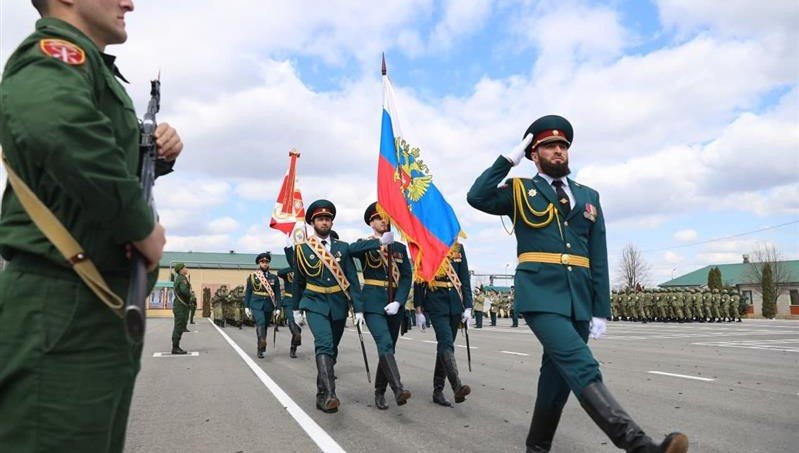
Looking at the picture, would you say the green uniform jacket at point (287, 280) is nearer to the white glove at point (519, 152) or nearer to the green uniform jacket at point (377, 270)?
the green uniform jacket at point (377, 270)

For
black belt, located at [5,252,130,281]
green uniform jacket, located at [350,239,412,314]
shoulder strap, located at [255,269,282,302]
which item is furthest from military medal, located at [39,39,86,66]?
shoulder strap, located at [255,269,282,302]

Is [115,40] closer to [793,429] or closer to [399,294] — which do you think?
[399,294]

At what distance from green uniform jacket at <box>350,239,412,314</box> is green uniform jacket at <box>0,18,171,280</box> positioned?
17.3 feet

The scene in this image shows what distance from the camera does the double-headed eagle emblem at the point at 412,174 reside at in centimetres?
711

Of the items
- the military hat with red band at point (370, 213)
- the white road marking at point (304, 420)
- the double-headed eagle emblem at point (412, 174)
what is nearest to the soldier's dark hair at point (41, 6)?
the white road marking at point (304, 420)

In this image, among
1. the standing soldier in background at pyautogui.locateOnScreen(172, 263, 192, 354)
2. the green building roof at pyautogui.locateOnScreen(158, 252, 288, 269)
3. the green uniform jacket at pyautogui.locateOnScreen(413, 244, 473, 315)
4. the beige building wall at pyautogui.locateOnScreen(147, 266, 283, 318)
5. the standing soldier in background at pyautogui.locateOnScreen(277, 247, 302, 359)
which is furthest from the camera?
the green building roof at pyautogui.locateOnScreen(158, 252, 288, 269)

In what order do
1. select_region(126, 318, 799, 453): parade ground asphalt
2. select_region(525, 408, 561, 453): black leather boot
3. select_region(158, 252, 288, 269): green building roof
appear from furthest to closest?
select_region(158, 252, 288, 269): green building roof
select_region(126, 318, 799, 453): parade ground asphalt
select_region(525, 408, 561, 453): black leather boot

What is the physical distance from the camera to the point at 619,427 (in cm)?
318

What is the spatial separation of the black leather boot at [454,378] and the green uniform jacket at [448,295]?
2.21ft

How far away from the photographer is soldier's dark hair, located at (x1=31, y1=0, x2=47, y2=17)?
1975 millimetres

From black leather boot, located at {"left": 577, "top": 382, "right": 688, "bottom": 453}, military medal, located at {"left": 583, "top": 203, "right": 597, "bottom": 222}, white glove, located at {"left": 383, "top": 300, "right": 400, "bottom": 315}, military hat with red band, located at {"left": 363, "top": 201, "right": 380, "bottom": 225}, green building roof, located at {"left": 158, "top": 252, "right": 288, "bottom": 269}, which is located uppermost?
green building roof, located at {"left": 158, "top": 252, "right": 288, "bottom": 269}

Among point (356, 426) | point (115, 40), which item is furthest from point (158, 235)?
point (356, 426)

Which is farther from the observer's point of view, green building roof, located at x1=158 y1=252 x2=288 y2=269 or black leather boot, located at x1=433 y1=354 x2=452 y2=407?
green building roof, located at x1=158 y1=252 x2=288 y2=269

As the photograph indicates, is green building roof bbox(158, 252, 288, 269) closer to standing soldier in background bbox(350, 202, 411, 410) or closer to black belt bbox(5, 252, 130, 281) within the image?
standing soldier in background bbox(350, 202, 411, 410)
